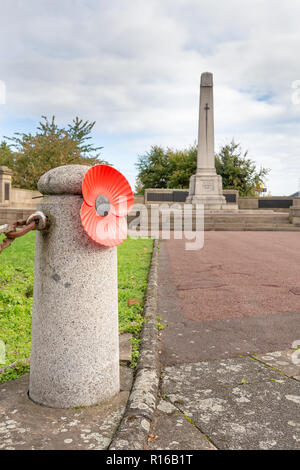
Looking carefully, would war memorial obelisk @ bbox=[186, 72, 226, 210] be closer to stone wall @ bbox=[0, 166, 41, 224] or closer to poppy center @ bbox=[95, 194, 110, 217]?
stone wall @ bbox=[0, 166, 41, 224]

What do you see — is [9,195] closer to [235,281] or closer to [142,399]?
[235,281]

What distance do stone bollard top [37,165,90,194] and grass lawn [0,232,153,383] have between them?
4.51 ft

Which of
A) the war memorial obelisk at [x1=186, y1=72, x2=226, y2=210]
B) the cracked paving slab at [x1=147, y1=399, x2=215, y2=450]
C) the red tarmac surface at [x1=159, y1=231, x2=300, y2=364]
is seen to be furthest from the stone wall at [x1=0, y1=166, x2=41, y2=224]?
the cracked paving slab at [x1=147, y1=399, x2=215, y2=450]

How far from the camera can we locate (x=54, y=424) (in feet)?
6.37

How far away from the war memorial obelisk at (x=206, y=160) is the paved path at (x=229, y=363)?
18425mm

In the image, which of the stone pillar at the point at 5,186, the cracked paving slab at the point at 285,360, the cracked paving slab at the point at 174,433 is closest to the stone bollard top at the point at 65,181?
the cracked paving slab at the point at 174,433

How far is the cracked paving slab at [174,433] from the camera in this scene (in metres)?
1.80

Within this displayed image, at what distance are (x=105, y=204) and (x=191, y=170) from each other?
42.0 meters

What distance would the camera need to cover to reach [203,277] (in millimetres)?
6309

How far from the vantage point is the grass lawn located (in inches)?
122

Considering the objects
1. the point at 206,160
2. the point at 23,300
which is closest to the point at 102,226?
the point at 23,300

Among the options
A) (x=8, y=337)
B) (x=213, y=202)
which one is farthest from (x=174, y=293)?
(x=213, y=202)
